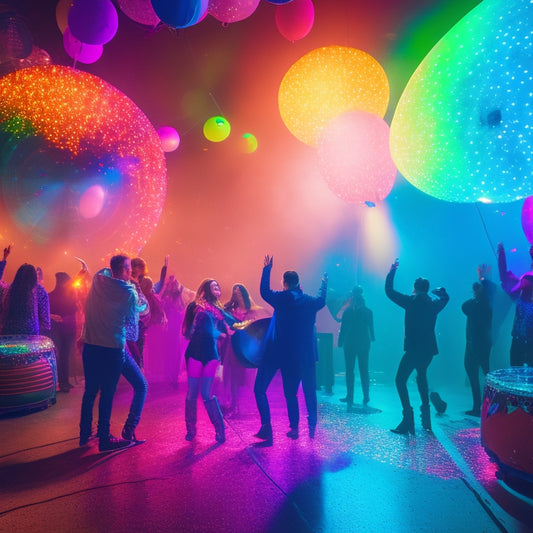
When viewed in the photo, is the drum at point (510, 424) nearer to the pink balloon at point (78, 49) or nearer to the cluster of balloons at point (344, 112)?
the cluster of balloons at point (344, 112)

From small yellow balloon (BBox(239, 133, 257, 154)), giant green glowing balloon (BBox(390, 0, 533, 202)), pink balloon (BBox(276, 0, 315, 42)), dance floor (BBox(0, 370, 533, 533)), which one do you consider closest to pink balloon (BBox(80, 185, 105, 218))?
dance floor (BBox(0, 370, 533, 533))

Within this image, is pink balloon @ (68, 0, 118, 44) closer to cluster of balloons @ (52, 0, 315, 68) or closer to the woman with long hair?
cluster of balloons @ (52, 0, 315, 68)

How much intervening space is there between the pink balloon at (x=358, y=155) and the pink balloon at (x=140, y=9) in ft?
7.31

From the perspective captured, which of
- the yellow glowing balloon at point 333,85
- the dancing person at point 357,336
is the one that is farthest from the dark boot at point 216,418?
the yellow glowing balloon at point 333,85

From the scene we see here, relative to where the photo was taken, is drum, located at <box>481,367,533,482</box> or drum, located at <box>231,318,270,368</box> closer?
drum, located at <box>481,367,533,482</box>

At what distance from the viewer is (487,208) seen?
7.25 m

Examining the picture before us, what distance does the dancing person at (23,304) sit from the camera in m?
4.56

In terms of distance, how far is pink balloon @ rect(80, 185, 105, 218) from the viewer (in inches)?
168

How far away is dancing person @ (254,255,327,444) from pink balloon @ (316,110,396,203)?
58.9 inches

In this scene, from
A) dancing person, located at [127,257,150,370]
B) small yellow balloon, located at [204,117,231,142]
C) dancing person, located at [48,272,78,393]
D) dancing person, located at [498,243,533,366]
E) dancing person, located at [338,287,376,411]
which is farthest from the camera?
dancing person, located at [48,272,78,393]

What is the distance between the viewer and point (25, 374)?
413cm

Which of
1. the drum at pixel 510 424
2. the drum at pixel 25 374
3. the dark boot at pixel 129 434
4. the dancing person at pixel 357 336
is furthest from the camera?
the dancing person at pixel 357 336

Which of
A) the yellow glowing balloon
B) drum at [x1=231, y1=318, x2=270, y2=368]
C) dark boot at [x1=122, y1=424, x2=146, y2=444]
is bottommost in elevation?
dark boot at [x1=122, y1=424, x2=146, y2=444]

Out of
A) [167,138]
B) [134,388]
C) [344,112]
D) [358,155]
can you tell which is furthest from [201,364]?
[167,138]
